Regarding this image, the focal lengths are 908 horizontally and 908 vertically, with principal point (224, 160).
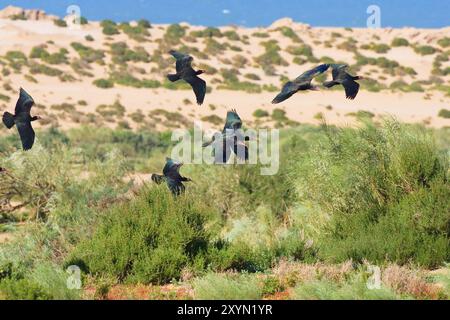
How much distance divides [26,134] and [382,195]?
5.75 m

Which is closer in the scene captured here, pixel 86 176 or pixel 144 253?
pixel 144 253

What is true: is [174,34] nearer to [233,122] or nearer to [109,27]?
[109,27]

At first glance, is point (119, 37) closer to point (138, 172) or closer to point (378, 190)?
point (138, 172)

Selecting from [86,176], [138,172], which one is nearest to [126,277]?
[86,176]

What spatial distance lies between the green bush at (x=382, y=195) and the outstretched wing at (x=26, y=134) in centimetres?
427

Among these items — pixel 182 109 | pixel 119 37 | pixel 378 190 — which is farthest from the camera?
pixel 119 37

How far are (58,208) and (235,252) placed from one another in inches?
243

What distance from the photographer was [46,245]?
45.6 ft

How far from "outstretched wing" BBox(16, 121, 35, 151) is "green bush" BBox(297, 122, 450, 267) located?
4.27 meters

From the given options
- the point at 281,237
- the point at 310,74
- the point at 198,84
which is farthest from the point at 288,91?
the point at 281,237

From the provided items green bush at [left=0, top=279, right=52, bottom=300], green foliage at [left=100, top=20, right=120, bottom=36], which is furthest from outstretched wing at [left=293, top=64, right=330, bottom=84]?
green foliage at [left=100, top=20, right=120, bottom=36]

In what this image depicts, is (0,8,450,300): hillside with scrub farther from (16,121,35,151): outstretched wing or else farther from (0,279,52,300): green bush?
(16,121,35,151): outstretched wing

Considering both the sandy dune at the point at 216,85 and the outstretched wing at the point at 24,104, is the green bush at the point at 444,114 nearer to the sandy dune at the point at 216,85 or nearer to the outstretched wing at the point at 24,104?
the sandy dune at the point at 216,85
